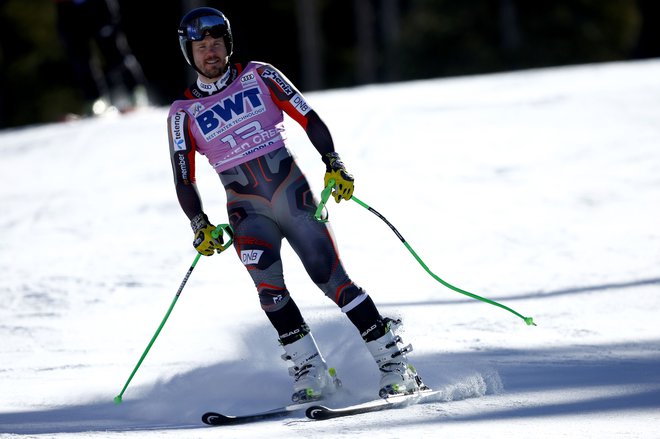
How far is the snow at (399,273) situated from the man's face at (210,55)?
5.42 feet

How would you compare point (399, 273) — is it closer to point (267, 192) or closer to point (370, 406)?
point (267, 192)

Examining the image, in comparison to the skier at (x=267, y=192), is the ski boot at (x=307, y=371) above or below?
below

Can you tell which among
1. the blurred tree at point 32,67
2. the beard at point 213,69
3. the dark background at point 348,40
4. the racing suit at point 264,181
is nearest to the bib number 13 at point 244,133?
the racing suit at point 264,181

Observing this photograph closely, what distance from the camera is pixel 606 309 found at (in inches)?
269

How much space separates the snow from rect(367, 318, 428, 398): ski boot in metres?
0.16

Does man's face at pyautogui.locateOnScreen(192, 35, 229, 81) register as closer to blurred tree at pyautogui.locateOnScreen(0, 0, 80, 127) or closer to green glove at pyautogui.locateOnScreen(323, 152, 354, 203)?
green glove at pyautogui.locateOnScreen(323, 152, 354, 203)

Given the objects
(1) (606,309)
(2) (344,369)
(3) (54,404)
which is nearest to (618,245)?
(1) (606,309)

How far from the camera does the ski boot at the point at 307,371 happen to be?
5094 millimetres

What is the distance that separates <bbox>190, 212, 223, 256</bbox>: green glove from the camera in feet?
16.4

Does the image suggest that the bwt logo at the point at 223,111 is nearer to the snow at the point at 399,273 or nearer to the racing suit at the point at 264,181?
the racing suit at the point at 264,181

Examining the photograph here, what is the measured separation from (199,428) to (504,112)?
8.27 m

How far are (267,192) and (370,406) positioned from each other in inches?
43.7

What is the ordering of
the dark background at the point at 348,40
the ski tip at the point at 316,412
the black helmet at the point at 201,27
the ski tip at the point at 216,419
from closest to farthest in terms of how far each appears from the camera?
the ski tip at the point at 316,412 < the ski tip at the point at 216,419 < the black helmet at the point at 201,27 < the dark background at the point at 348,40

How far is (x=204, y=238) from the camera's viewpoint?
16.4ft
